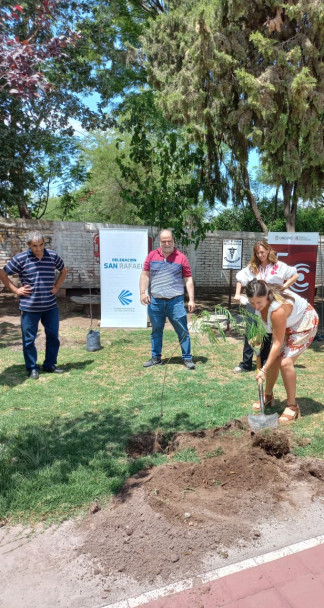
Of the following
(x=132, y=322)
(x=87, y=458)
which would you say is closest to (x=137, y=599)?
(x=87, y=458)

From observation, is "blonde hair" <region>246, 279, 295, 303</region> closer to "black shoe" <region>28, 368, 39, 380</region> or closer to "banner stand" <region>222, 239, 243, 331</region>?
"black shoe" <region>28, 368, 39, 380</region>

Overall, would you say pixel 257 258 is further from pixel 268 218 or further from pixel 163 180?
pixel 268 218

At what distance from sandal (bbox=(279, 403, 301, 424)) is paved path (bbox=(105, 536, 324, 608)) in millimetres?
1712

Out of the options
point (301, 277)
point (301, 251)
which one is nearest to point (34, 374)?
point (301, 277)

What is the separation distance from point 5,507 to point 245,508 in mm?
1505

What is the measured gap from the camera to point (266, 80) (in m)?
7.70

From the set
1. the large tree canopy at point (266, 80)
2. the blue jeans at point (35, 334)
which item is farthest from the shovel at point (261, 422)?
the large tree canopy at point (266, 80)

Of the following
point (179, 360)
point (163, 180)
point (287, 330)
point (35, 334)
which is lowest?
point (179, 360)

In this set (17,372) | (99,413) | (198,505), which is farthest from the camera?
(17,372)

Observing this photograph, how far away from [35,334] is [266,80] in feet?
18.8

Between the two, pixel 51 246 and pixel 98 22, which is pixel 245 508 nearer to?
pixel 51 246

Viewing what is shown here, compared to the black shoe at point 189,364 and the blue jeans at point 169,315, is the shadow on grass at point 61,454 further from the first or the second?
the blue jeans at point 169,315

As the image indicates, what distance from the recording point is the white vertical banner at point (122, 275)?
8.37 m

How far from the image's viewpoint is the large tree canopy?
7.64 metres
